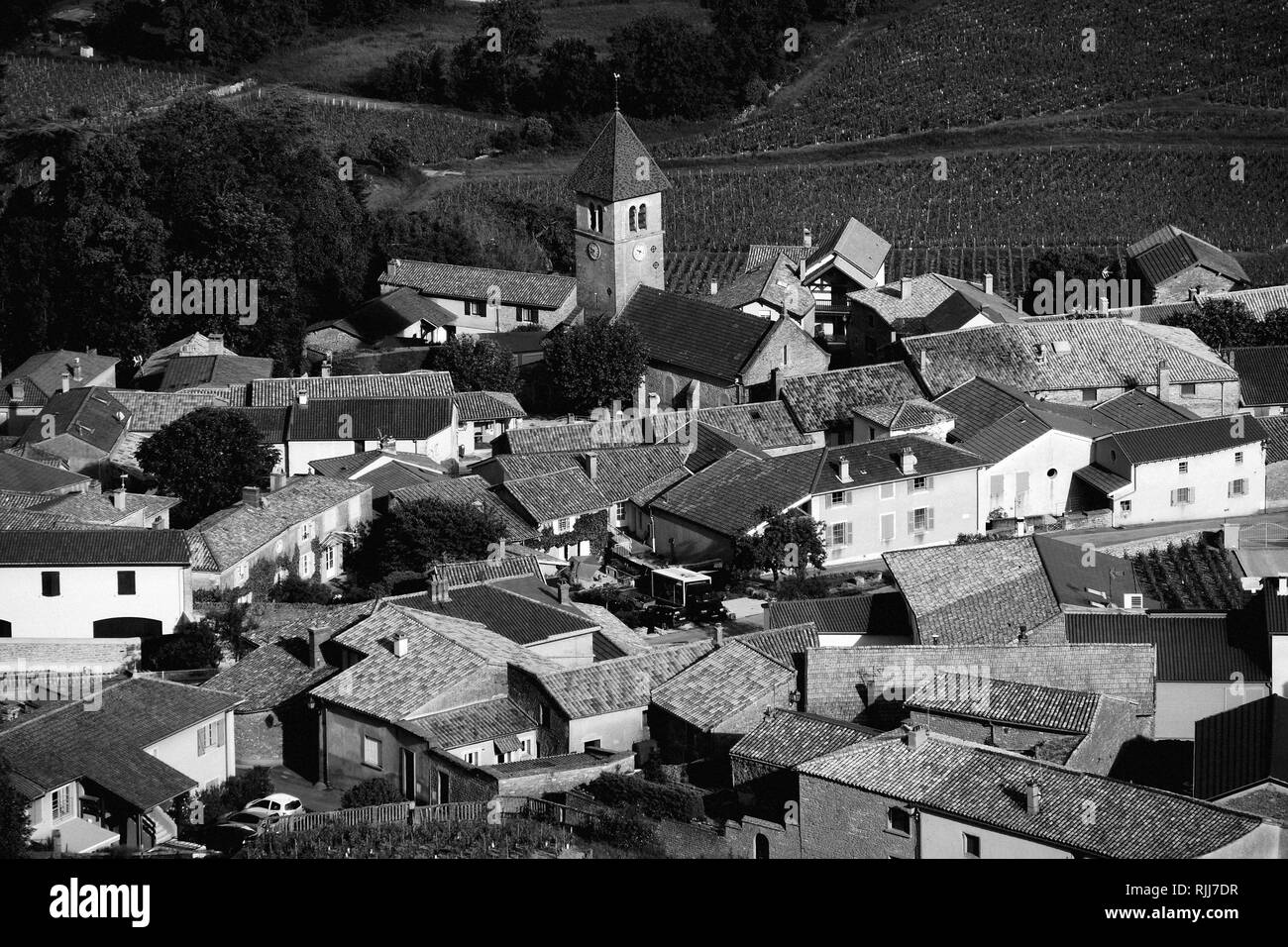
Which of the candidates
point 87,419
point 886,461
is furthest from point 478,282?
point 886,461

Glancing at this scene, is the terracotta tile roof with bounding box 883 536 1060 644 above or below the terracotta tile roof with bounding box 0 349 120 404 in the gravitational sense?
below

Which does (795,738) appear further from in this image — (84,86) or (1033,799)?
(84,86)

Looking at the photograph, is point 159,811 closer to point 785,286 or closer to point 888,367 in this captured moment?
point 888,367

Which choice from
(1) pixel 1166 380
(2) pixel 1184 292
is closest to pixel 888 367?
(1) pixel 1166 380

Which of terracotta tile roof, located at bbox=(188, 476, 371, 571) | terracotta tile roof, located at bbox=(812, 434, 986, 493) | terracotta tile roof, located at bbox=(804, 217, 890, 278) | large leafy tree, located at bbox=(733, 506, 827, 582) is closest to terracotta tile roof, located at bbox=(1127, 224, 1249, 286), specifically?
terracotta tile roof, located at bbox=(804, 217, 890, 278)

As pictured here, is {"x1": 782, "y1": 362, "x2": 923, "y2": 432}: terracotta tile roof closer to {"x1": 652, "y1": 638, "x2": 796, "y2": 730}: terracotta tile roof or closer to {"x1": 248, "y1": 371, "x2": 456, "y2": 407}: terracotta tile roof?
{"x1": 248, "y1": 371, "x2": 456, "y2": 407}: terracotta tile roof

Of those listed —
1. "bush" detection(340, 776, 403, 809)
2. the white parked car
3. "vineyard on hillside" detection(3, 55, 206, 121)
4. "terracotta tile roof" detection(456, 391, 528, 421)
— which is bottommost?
the white parked car

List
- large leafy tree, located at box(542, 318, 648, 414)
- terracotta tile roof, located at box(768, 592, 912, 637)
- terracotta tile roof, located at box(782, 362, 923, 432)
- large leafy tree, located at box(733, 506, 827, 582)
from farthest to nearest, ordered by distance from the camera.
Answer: large leafy tree, located at box(542, 318, 648, 414), terracotta tile roof, located at box(782, 362, 923, 432), large leafy tree, located at box(733, 506, 827, 582), terracotta tile roof, located at box(768, 592, 912, 637)

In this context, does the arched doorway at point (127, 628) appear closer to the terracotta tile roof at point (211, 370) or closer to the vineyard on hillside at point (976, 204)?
the terracotta tile roof at point (211, 370)
